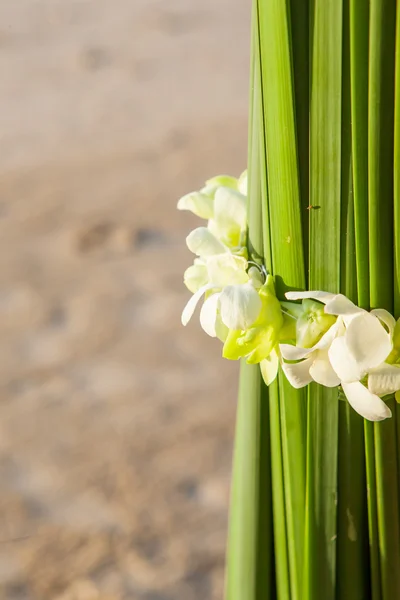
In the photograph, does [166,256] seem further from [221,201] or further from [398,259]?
[398,259]

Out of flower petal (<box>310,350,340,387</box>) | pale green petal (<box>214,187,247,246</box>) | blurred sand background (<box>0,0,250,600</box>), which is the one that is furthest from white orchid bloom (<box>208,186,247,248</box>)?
blurred sand background (<box>0,0,250,600</box>)

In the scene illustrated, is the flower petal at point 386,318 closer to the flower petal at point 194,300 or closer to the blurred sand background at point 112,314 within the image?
the flower petal at point 194,300

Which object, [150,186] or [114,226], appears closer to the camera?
[114,226]

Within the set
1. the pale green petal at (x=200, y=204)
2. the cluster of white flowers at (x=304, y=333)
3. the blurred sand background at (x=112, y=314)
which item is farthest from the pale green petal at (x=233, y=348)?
the blurred sand background at (x=112, y=314)

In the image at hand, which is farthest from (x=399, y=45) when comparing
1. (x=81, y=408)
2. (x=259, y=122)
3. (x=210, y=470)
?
(x=81, y=408)

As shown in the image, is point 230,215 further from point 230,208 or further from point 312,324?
point 312,324

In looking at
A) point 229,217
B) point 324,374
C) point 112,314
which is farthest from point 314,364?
point 112,314
